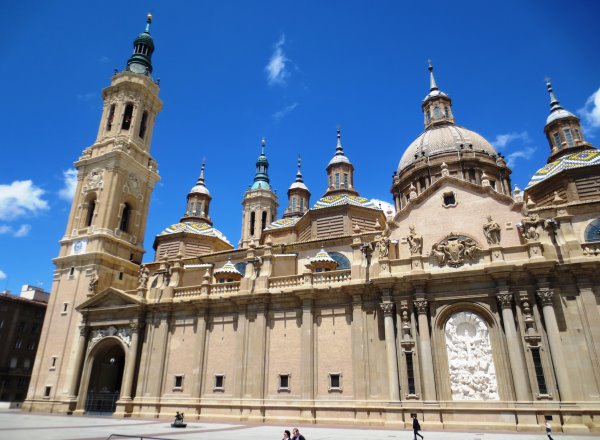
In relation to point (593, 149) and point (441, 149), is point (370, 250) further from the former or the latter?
point (593, 149)

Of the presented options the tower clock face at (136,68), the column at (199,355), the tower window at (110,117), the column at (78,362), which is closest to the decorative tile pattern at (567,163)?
the column at (199,355)

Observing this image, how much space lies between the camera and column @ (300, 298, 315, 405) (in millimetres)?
25625

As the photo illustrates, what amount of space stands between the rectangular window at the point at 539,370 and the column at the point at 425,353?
4991 millimetres

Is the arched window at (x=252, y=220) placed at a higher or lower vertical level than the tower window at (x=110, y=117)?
lower

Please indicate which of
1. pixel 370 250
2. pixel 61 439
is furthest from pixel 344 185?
pixel 61 439

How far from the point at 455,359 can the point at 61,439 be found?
1875 centimetres

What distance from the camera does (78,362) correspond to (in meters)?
32.8

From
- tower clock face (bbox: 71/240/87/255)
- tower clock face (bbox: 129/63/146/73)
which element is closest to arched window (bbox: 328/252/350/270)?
tower clock face (bbox: 71/240/87/255)

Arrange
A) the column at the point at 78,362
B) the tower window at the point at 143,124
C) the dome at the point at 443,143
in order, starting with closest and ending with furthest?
the column at the point at 78,362
the dome at the point at 443,143
the tower window at the point at 143,124

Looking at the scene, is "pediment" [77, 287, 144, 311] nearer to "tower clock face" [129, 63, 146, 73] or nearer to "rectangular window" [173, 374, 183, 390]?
"rectangular window" [173, 374, 183, 390]

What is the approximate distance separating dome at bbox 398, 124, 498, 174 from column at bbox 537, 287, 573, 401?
922 inches

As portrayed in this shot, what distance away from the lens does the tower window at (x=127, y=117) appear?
45781 millimetres

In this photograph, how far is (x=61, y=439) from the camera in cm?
1478

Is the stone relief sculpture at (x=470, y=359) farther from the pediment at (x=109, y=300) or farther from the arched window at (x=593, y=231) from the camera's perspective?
the pediment at (x=109, y=300)
